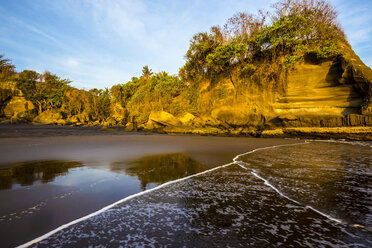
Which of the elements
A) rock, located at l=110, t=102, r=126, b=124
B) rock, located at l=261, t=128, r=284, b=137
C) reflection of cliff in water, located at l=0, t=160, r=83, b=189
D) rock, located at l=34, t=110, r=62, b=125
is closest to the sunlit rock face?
rock, located at l=261, t=128, r=284, b=137

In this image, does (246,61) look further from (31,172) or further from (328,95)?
(31,172)

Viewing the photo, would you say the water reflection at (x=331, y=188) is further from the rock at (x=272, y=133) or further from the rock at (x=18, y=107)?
the rock at (x=18, y=107)

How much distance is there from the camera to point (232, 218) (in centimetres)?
200

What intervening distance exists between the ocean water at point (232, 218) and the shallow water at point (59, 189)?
0.23 m

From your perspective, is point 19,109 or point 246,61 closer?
point 246,61

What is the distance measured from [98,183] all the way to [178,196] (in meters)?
1.51

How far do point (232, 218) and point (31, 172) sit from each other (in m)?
4.18

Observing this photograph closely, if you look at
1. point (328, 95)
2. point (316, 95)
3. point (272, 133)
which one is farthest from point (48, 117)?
point (328, 95)

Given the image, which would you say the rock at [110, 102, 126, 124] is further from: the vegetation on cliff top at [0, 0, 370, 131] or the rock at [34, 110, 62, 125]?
the rock at [34, 110, 62, 125]

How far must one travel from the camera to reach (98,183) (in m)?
3.19

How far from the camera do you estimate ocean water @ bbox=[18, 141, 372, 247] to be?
1.60m

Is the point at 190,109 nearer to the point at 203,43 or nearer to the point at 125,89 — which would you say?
the point at 203,43

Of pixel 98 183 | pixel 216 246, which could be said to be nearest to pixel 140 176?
pixel 98 183

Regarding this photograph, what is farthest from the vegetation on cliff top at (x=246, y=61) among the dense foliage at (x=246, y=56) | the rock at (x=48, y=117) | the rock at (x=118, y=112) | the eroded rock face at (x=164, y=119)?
the rock at (x=48, y=117)
